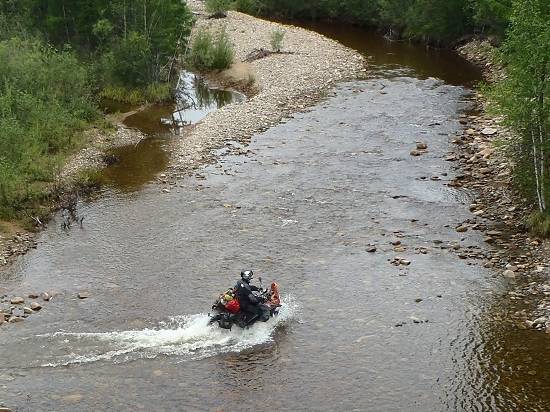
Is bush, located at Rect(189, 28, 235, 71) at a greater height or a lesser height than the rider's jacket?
greater

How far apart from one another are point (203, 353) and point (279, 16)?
66593 millimetres

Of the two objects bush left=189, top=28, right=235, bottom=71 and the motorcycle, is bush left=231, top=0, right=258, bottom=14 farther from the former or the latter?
the motorcycle

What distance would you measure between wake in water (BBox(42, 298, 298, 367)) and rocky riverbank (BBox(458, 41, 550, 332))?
7.88 m

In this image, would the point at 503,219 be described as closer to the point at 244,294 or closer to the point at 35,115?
the point at 244,294

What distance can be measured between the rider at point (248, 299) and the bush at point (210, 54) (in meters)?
35.1

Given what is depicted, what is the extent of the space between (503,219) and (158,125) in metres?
23.0

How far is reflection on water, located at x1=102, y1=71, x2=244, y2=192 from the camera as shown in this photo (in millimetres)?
33656

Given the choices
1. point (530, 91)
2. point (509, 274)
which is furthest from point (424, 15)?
point (509, 274)

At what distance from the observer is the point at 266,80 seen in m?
48.7

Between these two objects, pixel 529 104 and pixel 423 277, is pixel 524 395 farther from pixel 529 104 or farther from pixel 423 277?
pixel 529 104

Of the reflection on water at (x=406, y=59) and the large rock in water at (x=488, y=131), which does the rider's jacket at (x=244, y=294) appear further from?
the reflection on water at (x=406, y=59)

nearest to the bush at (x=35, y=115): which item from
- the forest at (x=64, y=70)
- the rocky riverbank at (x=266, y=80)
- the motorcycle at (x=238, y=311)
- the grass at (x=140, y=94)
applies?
the forest at (x=64, y=70)

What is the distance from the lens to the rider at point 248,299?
66.5 feet

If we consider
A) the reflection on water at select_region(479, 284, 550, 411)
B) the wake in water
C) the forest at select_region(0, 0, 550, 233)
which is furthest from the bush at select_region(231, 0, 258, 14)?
the reflection on water at select_region(479, 284, 550, 411)
